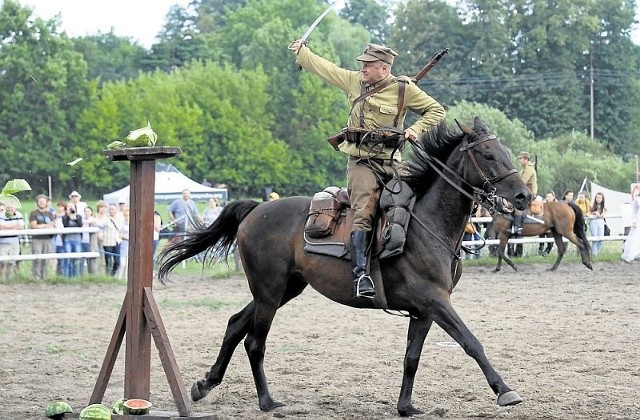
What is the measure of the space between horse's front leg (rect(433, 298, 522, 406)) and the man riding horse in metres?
0.61

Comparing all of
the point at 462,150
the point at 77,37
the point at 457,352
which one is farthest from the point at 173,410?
the point at 77,37

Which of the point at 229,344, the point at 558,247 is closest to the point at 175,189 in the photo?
the point at 558,247

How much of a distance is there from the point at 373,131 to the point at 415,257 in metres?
1.06

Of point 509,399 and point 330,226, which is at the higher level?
point 330,226

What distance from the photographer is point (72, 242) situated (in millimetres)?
20141

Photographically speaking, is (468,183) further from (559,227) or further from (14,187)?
(559,227)

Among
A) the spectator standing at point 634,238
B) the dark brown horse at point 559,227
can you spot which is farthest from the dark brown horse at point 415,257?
the spectator standing at point 634,238

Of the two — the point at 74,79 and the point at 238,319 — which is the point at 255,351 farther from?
the point at 74,79

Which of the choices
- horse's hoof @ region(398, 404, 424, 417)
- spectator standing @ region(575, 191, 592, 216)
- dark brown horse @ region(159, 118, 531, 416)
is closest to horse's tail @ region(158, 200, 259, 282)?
dark brown horse @ region(159, 118, 531, 416)

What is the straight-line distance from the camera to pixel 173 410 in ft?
27.6

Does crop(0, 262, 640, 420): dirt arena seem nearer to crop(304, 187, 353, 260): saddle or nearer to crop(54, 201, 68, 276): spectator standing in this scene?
crop(304, 187, 353, 260): saddle

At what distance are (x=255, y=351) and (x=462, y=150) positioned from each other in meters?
2.36

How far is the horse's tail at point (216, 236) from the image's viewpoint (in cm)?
963

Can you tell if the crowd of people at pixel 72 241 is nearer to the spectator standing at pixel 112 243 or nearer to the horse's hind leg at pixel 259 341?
the spectator standing at pixel 112 243
